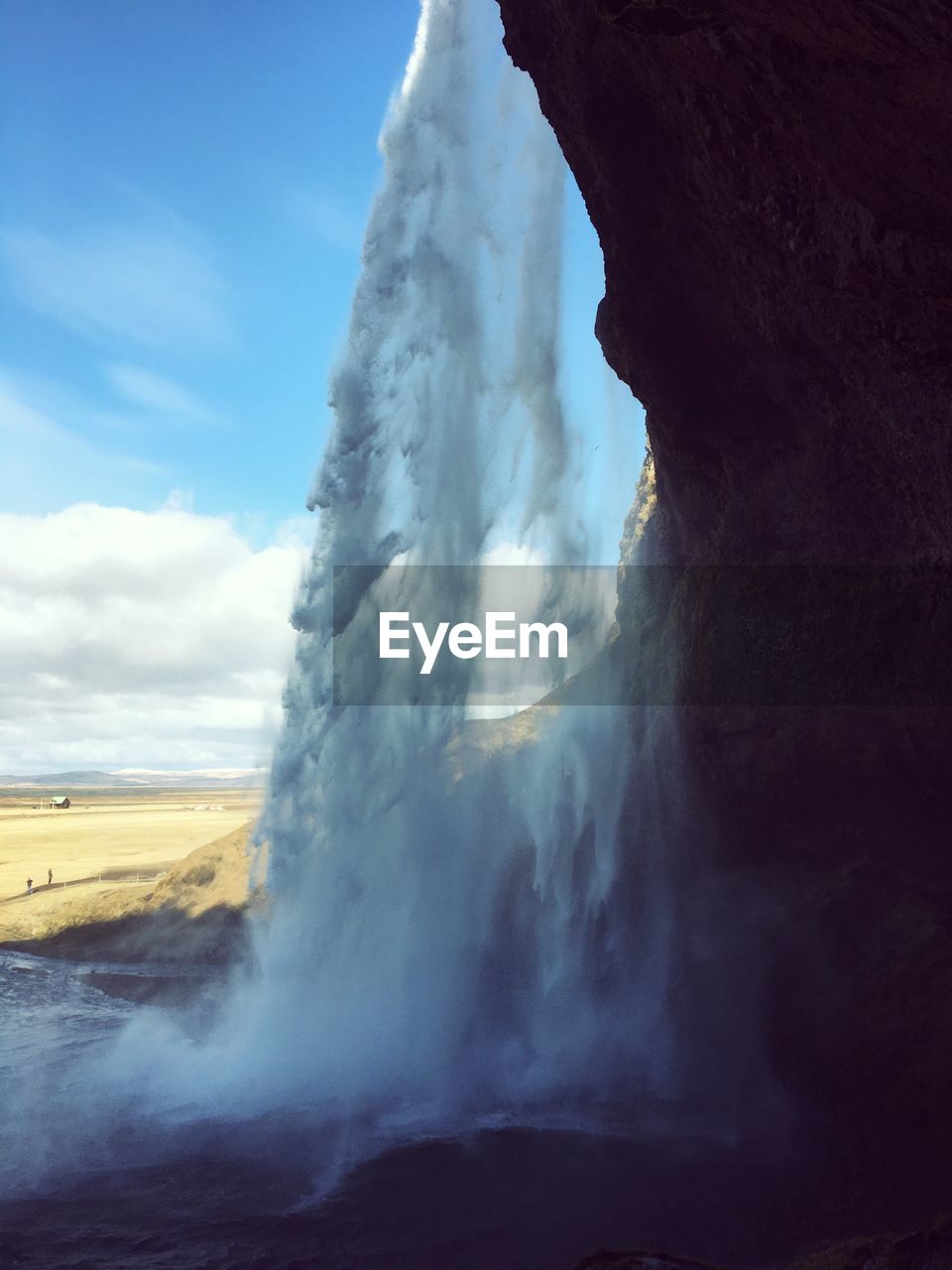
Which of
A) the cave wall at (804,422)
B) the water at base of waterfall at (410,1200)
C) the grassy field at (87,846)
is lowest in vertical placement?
the grassy field at (87,846)

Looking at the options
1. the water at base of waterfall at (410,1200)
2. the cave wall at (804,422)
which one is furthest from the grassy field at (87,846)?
the cave wall at (804,422)

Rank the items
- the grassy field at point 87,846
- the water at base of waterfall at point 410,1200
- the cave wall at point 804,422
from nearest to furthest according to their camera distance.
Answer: the cave wall at point 804,422
the water at base of waterfall at point 410,1200
the grassy field at point 87,846

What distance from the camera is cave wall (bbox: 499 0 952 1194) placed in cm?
821

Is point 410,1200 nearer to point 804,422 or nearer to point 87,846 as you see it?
point 804,422

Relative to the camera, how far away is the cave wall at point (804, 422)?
8.21 m

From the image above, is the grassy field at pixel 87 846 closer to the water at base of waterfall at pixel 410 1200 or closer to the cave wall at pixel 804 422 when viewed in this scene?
the water at base of waterfall at pixel 410 1200

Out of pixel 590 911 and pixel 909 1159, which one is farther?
pixel 590 911

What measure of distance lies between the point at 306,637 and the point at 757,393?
37.4 ft

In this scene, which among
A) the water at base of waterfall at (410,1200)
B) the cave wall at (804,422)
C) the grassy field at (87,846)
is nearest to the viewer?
the cave wall at (804,422)

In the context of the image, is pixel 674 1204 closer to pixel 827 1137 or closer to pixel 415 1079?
pixel 827 1137

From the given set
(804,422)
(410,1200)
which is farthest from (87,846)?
(804,422)

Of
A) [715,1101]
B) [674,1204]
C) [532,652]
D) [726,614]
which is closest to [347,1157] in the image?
[674,1204]

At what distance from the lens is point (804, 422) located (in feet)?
42.2

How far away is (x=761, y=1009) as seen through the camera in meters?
15.3
